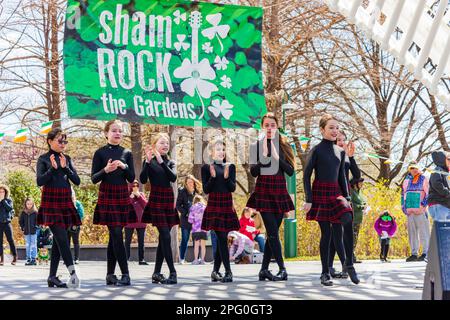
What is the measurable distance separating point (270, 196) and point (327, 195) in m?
0.76

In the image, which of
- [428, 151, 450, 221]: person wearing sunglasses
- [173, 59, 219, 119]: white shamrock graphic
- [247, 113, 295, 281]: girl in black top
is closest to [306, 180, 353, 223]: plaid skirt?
[247, 113, 295, 281]: girl in black top

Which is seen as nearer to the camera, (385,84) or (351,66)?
(351,66)

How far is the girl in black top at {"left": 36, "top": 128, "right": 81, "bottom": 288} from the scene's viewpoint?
9102 mm

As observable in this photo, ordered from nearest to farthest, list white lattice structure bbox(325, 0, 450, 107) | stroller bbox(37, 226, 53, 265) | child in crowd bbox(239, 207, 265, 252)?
white lattice structure bbox(325, 0, 450, 107)
child in crowd bbox(239, 207, 265, 252)
stroller bbox(37, 226, 53, 265)

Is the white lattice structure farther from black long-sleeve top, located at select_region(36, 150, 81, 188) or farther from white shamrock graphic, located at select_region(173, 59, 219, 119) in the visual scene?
white shamrock graphic, located at select_region(173, 59, 219, 119)

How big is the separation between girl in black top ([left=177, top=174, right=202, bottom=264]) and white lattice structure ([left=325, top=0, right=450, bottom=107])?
10006 mm

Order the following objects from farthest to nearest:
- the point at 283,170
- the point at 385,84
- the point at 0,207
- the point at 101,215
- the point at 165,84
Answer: the point at 385,84 → the point at 0,207 → the point at 165,84 → the point at 283,170 → the point at 101,215

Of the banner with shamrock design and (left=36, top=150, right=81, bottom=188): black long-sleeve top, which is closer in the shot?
(left=36, top=150, right=81, bottom=188): black long-sleeve top

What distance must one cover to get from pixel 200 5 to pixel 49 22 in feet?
35.6

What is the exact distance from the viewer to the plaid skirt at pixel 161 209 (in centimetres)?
970

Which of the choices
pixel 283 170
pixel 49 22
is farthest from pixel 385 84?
pixel 283 170

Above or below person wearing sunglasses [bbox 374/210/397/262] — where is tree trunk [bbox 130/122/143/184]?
above
